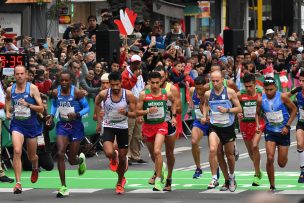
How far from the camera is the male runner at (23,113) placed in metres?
19.3

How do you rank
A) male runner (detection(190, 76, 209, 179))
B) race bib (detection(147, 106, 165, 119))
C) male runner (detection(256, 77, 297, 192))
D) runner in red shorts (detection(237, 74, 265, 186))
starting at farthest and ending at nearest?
1. male runner (detection(190, 76, 209, 179))
2. runner in red shorts (detection(237, 74, 265, 186))
3. race bib (detection(147, 106, 165, 119))
4. male runner (detection(256, 77, 297, 192))

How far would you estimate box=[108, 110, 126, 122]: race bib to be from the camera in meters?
19.1

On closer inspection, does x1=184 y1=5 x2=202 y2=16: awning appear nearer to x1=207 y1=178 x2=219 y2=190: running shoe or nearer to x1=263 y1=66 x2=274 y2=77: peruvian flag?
x1=263 y1=66 x2=274 y2=77: peruvian flag

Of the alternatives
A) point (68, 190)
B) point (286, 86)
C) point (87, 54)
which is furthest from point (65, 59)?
point (286, 86)

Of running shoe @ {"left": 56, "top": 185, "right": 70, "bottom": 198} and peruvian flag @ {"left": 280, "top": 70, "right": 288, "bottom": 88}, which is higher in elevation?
peruvian flag @ {"left": 280, "top": 70, "right": 288, "bottom": 88}

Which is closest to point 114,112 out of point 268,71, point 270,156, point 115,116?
point 115,116

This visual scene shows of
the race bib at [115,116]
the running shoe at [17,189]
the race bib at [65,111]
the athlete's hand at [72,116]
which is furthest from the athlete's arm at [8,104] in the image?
the race bib at [115,116]

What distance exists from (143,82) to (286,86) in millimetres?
14567

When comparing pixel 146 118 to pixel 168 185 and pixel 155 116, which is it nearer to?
pixel 155 116

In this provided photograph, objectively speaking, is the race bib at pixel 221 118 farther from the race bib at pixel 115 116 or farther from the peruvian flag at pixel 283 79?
the peruvian flag at pixel 283 79

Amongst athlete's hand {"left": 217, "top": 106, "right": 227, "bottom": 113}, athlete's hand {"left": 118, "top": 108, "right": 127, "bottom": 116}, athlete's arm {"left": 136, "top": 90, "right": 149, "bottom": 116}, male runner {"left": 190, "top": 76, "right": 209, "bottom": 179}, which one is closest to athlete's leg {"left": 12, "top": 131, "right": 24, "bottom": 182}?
athlete's hand {"left": 118, "top": 108, "right": 127, "bottom": 116}

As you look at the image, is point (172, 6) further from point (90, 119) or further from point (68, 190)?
point (68, 190)

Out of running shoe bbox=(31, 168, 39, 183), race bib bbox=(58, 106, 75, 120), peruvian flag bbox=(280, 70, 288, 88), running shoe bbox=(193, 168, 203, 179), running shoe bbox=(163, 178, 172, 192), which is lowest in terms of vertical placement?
running shoe bbox=(193, 168, 203, 179)

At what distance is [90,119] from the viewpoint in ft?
89.4
